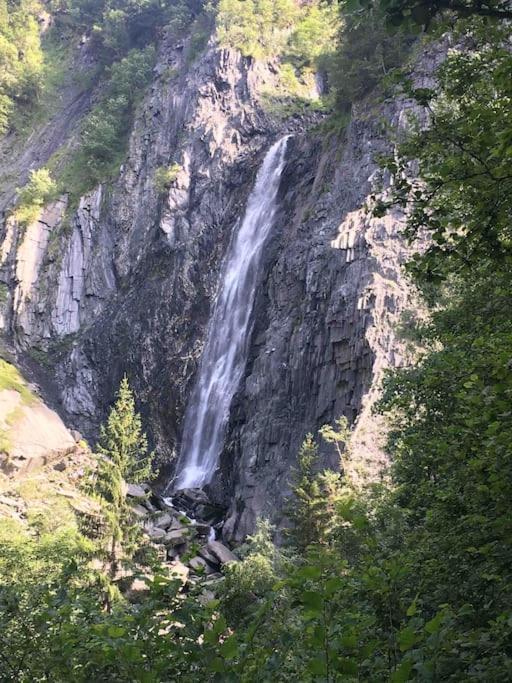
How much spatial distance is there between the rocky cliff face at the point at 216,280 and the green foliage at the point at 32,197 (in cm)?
74

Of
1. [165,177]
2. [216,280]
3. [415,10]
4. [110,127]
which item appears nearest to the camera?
[415,10]

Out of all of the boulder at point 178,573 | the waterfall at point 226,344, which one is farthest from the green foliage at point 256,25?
the boulder at point 178,573

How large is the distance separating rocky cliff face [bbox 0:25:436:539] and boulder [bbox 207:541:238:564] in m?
1.29

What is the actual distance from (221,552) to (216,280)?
17.2 m

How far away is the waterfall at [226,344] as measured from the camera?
27.6 metres

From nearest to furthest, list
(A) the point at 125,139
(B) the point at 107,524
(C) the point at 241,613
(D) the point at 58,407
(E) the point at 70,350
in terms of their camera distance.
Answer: (C) the point at 241,613 → (B) the point at 107,524 → (D) the point at 58,407 → (E) the point at 70,350 → (A) the point at 125,139

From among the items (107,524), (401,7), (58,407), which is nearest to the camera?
(401,7)

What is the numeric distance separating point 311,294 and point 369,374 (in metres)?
5.41

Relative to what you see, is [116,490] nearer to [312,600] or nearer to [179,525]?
[179,525]

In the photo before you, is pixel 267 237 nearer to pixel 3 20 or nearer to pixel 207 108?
pixel 207 108

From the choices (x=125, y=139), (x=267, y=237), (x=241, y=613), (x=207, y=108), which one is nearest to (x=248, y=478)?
(x=241, y=613)

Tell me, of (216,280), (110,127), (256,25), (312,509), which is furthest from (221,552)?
(256,25)

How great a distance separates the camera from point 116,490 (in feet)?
58.1

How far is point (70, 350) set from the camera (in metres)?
37.6
